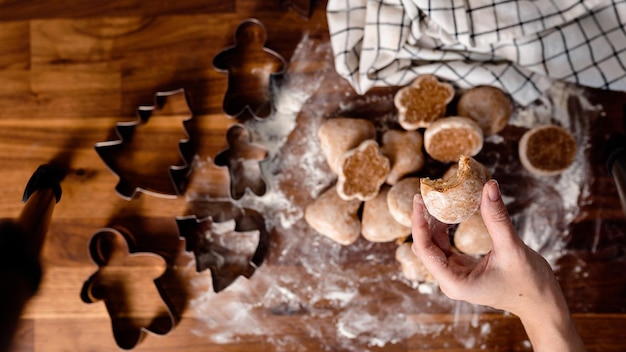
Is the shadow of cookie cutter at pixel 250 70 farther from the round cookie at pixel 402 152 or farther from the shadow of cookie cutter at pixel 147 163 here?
the round cookie at pixel 402 152

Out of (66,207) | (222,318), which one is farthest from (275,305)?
(66,207)

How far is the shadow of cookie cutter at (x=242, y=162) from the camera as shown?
1.54m

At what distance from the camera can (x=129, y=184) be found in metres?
1.58

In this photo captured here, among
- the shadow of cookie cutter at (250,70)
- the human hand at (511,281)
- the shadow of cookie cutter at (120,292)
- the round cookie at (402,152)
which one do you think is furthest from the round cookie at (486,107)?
the shadow of cookie cutter at (120,292)

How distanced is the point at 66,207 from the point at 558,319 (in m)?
1.28

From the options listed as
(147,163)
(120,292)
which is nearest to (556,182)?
(147,163)

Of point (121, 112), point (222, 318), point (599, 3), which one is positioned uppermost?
point (599, 3)

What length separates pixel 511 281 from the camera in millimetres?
1195

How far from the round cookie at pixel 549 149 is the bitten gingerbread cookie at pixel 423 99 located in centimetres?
25

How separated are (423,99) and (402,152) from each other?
0.15 m

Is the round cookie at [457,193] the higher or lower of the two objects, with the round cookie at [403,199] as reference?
higher

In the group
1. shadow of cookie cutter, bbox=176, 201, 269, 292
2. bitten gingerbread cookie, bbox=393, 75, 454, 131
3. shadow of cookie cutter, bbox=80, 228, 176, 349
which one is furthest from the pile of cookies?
shadow of cookie cutter, bbox=80, 228, 176, 349

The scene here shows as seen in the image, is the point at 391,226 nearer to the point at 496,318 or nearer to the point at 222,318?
the point at 496,318

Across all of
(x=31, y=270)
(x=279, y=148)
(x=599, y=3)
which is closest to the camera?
(x=31, y=270)
